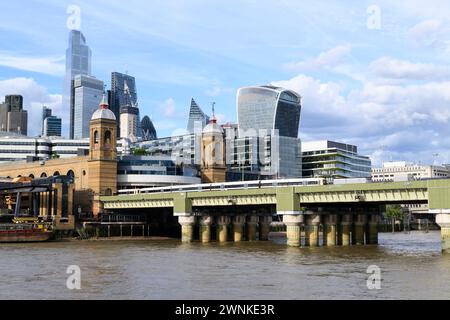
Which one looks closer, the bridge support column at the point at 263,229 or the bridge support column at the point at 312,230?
→ the bridge support column at the point at 312,230

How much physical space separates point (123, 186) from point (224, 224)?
44.3 meters

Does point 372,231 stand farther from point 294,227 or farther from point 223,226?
point 223,226

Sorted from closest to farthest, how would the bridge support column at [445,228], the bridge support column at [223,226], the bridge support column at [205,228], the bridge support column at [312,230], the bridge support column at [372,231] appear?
the bridge support column at [445,228] → the bridge support column at [312,230] → the bridge support column at [372,231] → the bridge support column at [205,228] → the bridge support column at [223,226]

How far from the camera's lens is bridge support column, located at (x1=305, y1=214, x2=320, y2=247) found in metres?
104

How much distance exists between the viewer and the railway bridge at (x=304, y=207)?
87.2m

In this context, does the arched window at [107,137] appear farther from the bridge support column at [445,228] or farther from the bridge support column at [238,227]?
the bridge support column at [445,228]

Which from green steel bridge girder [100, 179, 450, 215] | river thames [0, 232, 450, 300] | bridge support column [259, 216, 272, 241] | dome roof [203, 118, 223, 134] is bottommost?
river thames [0, 232, 450, 300]

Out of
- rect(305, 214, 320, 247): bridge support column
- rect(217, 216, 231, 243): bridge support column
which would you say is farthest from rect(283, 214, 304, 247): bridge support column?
rect(217, 216, 231, 243): bridge support column

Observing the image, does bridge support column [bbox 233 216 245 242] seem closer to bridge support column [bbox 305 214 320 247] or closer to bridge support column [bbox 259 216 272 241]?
bridge support column [bbox 259 216 272 241]

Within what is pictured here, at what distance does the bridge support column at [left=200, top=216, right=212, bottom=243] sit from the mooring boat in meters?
28.7

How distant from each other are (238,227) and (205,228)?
6859 millimetres

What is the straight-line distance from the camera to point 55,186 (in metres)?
138

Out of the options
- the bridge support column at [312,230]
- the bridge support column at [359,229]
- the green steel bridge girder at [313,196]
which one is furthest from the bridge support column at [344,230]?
the bridge support column at [312,230]
